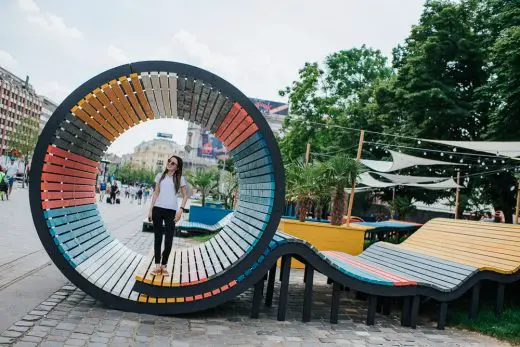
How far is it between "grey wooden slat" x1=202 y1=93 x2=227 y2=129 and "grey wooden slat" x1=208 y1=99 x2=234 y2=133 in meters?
0.03

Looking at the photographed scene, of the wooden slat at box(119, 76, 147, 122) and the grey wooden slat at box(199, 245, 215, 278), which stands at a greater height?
the wooden slat at box(119, 76, 147, 122)

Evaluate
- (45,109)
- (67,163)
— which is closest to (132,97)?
(67,163)

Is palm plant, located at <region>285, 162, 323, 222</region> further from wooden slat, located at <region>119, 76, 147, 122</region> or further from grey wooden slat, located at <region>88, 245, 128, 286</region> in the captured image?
wooden slat, located at <region>119, 76, 147, 122</region>

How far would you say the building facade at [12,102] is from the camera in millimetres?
97750

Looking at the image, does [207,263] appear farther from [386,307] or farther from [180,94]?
[386,307]

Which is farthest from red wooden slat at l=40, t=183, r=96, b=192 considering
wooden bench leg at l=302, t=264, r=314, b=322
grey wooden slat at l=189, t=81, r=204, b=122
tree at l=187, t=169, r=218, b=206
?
tree at l=187, t=169, r=218, b=206

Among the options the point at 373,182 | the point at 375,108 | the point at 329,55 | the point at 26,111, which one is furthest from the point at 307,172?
the point at 26,111

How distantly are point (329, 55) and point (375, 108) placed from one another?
9.14 meters

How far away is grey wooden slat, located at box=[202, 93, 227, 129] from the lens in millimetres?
5973

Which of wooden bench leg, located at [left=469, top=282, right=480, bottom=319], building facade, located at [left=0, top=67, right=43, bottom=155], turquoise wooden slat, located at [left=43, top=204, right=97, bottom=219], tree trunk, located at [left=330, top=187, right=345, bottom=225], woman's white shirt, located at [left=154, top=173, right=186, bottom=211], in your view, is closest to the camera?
turquoise wooden slat, located at [left=43, top=204, right=97, bottom=219]

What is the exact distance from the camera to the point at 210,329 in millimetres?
4949

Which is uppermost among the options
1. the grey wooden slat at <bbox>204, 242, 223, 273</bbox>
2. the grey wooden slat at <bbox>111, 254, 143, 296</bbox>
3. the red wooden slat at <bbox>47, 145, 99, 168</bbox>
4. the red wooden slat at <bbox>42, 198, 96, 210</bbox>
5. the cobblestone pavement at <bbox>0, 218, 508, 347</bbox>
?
the red wooden slat at <bbox>47, 145, 99, 168</bbox>

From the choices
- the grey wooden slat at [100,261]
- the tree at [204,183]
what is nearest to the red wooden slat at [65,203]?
the grey wooden slat at [100,261]

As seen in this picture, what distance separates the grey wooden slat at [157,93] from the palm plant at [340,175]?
18.4 feet
